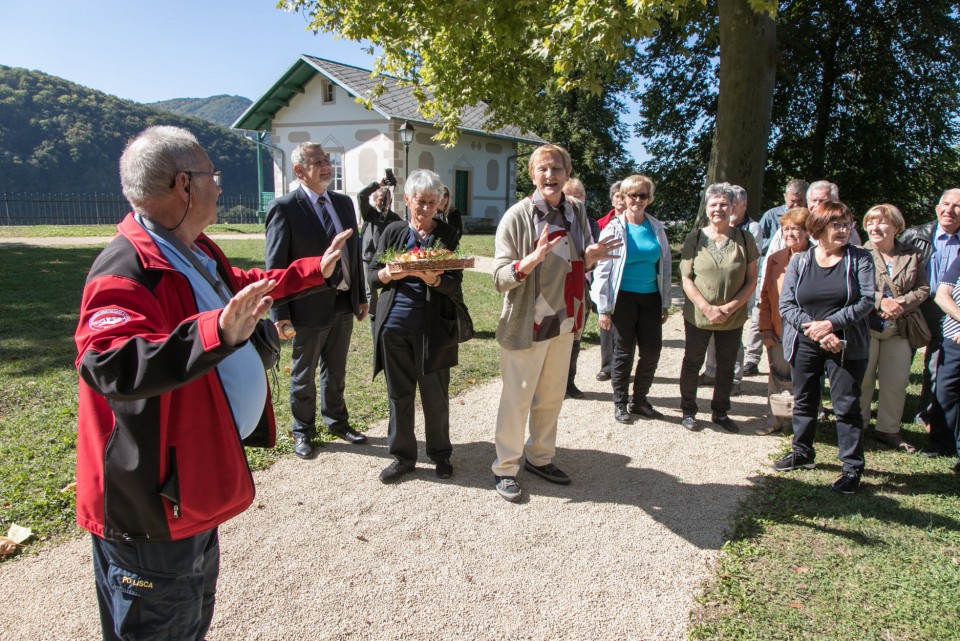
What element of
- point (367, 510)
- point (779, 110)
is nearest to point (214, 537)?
point (367, 510)

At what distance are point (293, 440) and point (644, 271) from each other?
3344 mm

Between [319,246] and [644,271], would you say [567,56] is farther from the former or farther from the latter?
[319,246]

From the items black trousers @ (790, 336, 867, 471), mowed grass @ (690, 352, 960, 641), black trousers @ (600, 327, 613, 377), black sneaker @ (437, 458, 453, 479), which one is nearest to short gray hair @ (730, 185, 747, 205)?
black trousers @ (600, 327, 613, 377)

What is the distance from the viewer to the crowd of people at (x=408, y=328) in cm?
179

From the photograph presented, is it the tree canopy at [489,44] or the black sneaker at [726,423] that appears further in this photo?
the tree canopy at [489,44]

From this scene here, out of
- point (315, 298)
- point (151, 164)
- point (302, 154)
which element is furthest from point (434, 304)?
point (151, 164)

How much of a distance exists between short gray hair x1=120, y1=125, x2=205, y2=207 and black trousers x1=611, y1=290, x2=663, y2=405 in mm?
4265

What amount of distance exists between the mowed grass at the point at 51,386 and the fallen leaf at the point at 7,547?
0.15m

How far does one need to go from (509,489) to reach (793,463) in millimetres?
2257

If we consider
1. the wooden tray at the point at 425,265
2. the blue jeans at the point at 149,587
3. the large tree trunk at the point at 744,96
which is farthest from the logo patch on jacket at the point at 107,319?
the large tree trunk at the point at 744,96

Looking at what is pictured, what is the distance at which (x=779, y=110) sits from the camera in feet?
61.6

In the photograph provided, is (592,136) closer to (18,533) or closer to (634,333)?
(634,333)

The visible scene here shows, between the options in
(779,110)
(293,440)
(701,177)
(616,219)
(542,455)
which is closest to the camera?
(542,455)

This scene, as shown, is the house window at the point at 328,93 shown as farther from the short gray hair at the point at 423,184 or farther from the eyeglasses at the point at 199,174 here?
the eyeglasses at the point at 199,174
